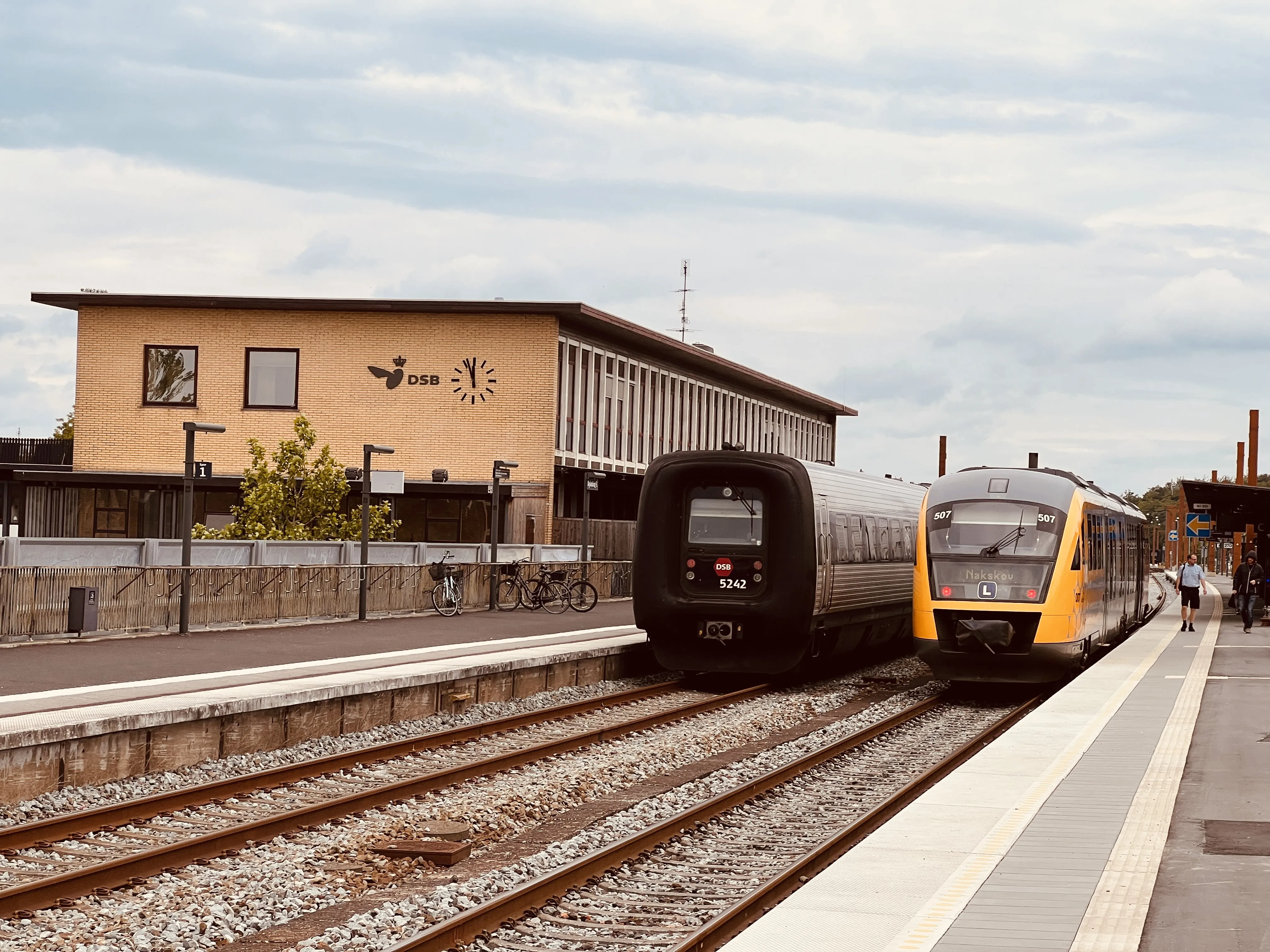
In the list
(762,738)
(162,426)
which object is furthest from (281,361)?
(762,738)

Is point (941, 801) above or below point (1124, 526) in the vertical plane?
below

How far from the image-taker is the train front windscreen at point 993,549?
1986cm

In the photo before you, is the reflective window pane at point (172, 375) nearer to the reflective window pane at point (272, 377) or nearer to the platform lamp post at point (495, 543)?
the reflective window pane at point (272, 377)

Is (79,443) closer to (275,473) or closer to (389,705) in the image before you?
(275,473)

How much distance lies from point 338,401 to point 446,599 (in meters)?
17.5

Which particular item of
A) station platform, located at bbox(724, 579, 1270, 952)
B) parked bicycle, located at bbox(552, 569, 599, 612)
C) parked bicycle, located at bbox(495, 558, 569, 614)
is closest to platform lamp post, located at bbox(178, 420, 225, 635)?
parked bicycle, located at bbox(495, 558, 569, 614)

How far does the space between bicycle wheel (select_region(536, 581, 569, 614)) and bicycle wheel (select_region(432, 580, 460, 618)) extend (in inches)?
139

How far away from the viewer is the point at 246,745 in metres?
14.6

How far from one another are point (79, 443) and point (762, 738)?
34.3m

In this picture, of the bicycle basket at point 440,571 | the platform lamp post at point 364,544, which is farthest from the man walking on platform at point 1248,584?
the platform lamp post at point 364,544

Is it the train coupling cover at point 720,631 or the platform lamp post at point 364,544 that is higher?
the platform lamp post at point 364,544

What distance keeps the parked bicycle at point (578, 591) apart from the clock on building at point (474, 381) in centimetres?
1092

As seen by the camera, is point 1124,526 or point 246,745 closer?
point 246,745

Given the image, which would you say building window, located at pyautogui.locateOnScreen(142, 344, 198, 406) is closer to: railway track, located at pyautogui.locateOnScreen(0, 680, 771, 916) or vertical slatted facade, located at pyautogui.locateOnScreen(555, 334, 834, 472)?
vertical slatted facade, located at pyautogui.locateOnScreen(555, 334, 834, 472)
